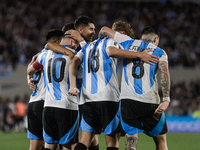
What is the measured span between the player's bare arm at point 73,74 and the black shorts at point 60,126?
1.16 ft

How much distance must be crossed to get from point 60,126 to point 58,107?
0.29 meters

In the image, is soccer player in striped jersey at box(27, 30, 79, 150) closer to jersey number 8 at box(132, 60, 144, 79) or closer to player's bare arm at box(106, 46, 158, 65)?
player's bare arm at box(106, 46, 158, 65)

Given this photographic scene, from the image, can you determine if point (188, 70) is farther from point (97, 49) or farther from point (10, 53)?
point (97, 49)

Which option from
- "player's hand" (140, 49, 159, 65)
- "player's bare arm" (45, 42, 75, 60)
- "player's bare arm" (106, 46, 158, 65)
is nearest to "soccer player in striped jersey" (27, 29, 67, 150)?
"player's bare arm" (45, 42, 75, 60)

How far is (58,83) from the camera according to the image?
4766mm

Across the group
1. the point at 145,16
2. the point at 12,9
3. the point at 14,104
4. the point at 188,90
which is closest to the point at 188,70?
the point at 188,90

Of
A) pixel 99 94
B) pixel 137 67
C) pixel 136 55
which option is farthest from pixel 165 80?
pixel 99 94

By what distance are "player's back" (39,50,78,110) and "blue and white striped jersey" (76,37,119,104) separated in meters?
0.25

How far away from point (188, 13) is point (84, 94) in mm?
22990

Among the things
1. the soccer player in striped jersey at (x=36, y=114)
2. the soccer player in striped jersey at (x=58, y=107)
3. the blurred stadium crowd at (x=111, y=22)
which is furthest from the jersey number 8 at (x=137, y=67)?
the blurred stadium crowd at (x=111, y=22)

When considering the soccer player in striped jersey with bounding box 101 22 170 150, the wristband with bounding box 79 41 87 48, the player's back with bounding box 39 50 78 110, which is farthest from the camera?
the wristband with bounding box 79 41 87 48

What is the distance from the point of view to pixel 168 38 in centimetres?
2216

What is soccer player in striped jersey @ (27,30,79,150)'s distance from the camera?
15.3 ft

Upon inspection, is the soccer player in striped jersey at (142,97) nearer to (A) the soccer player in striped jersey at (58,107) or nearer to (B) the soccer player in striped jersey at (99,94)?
(B) the soccer player in striped jersey at (99,94)
